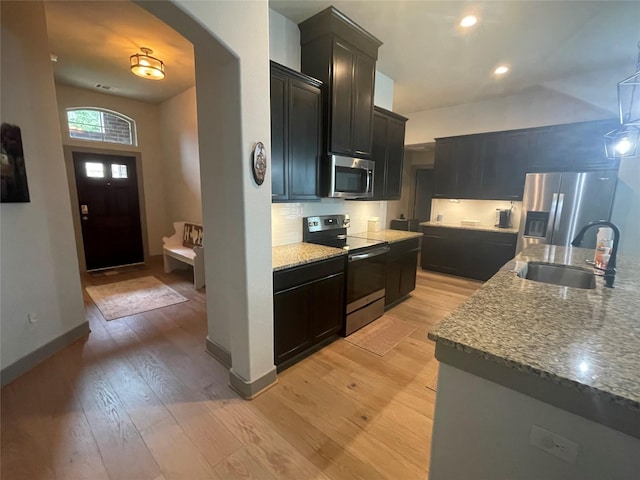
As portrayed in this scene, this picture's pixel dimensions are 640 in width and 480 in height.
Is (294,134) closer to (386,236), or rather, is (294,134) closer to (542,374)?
(386,236)

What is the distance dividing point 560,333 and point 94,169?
6.65 meters

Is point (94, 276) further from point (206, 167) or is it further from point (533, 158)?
point (533, 158)

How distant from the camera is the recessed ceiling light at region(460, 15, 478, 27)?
2520mm

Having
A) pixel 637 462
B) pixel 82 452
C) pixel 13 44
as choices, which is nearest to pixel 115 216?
pixel 13 44

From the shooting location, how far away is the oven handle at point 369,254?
279cm

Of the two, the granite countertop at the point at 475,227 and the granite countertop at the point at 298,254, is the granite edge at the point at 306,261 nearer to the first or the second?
the granite countertop at the point at 298,254

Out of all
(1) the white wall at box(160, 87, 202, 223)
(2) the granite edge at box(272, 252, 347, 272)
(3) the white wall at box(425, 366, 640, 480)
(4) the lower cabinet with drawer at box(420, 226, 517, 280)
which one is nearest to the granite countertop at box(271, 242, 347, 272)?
(2) the granite edge at box(272, 252, 347, 272)

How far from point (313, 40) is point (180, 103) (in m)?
3.46

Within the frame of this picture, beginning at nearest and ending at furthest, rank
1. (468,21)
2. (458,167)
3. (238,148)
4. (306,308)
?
(238,148), (306,308), (468,21), (458,167)

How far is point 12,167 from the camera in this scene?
2158 mm

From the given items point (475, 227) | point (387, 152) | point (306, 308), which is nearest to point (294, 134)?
point (306, 308)

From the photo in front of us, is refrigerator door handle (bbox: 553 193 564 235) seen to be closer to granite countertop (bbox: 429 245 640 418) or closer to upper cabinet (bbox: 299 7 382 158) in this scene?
granite countertop (bbox: 429 245 640 418)

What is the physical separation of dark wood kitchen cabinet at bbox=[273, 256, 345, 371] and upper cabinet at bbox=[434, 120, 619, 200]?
349 cm

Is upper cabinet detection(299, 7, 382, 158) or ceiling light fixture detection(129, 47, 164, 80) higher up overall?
ceiling light fixture detection(129, 47, 164, 80)
